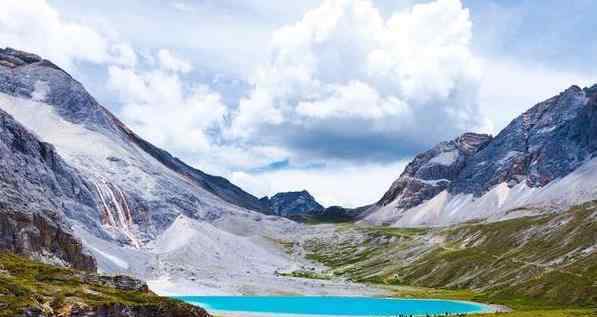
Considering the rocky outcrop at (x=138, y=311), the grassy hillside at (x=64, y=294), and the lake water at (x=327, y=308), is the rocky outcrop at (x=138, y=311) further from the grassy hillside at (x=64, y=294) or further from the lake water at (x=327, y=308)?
the lake water at (x=327, y=308)

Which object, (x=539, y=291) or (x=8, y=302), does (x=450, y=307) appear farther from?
(x=8, y=302)

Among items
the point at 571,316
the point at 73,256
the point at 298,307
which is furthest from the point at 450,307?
the point at 73,256

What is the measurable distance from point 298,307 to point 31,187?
8377 centimetres

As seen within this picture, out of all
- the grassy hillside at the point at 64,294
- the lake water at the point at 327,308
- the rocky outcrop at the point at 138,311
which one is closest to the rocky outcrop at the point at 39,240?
the lake water at the point at 327,308

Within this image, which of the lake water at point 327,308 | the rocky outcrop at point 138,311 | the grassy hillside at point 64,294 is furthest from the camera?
the lake water at point 327,308

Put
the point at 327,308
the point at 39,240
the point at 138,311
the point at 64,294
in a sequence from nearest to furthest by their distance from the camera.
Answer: the point at 64,294
the point at 138,311
the point at 39,240
the point at 327,308

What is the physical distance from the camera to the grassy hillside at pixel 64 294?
61156mm

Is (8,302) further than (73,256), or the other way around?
(73,256)

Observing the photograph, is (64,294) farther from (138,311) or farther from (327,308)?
(327,308)

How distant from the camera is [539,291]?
636ft

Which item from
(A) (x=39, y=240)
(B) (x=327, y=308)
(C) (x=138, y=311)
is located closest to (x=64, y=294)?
(C) (x=138, y=311)

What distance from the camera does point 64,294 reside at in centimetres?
6612

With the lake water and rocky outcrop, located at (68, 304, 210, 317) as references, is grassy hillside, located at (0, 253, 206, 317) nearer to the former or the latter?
rocky outcrop, located at (68, 304, 210, 317)

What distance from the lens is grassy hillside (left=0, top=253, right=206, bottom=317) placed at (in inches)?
2408
